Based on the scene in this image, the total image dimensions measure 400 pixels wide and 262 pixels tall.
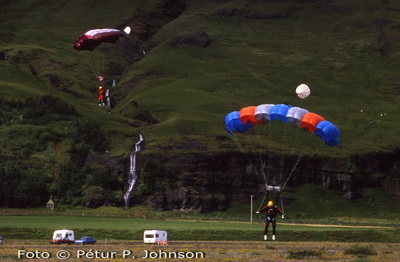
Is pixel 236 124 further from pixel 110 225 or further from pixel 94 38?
pixel 94 38

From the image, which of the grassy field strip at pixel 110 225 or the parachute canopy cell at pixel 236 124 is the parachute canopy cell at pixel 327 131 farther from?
the grassy field strip at pixel 110 225

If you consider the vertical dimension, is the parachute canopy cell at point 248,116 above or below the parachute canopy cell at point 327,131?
above

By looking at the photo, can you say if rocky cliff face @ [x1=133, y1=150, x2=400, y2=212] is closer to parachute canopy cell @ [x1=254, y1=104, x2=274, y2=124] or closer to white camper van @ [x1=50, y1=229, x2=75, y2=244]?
parachute canopy cell @ [x1=254, y1=104, x2=274, y2=124]

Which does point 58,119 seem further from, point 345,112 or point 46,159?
point 345,112

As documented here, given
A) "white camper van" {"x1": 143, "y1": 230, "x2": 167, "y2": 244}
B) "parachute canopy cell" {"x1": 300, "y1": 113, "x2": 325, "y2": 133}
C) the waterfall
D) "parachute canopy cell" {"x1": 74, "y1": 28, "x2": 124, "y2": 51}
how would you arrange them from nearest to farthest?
"white camper van" {"x1": 143, "y1": 230, "x2": 167, "y2": 244}, "parachute canopy cell" {"x1": 300, "y1": 113, "x2": 325, "y2": 133}, "parachute canopy cell" {"x1": 74, "y1": 28, "x2": 124, "y2": 51}, the waterfall

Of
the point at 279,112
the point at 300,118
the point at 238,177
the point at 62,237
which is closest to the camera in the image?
the point at 62,237

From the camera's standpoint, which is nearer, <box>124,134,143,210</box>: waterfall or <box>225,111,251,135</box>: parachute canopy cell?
<box>225,111,251,135</box>: parachute canopy cell

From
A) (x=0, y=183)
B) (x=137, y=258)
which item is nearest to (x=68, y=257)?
(x=137, y=258)

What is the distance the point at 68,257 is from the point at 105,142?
312ft

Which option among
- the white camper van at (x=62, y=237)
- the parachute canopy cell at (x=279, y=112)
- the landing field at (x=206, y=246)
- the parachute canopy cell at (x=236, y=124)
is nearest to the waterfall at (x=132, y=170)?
the landing field at (x=206, y=246)

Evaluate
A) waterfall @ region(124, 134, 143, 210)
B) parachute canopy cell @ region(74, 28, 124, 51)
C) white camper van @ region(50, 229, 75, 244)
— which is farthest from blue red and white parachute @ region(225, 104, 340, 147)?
waterfall @ region(124, 134, 143, 210)

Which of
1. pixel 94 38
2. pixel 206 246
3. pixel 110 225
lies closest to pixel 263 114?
pixel 206 246

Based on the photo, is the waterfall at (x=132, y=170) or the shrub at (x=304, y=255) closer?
the shrub at (x=304, y=255)

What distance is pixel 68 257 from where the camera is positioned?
37.4 m
